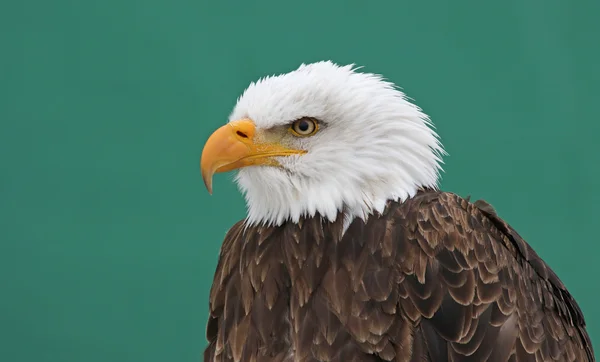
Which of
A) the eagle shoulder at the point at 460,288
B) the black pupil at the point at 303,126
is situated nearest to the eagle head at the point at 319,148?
the black pupil at the point at 303,126

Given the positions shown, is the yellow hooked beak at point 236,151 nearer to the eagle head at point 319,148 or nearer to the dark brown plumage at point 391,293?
the eagle head at point 319,148

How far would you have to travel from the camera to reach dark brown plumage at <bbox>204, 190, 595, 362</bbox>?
7.41 ft

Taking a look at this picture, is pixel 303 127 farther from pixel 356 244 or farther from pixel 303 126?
pixel 356 244

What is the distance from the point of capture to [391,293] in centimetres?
226

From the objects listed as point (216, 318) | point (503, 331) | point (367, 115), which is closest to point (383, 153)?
point (367, 115)

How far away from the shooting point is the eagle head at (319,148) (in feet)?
7.60

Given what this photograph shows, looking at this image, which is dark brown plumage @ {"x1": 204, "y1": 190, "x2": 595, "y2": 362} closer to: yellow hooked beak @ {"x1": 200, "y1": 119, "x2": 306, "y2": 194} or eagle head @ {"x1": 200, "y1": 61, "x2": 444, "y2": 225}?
eagle head @ {"x1": 200, "y1": 61, "x2": 444, "y2": 225}

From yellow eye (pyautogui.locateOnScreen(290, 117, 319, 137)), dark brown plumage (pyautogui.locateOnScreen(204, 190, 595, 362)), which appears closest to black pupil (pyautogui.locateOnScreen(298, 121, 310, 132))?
yellow eye (pyautogui.locateOnScreen(290, 117, 319, 137))

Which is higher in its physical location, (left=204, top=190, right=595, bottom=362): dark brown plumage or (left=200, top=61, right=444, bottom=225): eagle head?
(left=200, top=61, right=444, bottom=225): eagle head

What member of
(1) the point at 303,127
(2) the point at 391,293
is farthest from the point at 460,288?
(1) the point at 303,127

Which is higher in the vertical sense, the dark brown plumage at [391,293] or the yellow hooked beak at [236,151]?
the yellow hooked beak at [236,151]

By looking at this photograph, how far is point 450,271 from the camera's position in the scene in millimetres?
2283

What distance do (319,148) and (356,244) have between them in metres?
0.33

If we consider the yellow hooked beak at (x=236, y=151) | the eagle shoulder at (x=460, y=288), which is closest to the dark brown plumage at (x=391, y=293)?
the eagle shoulder at (x=460, y=288)
